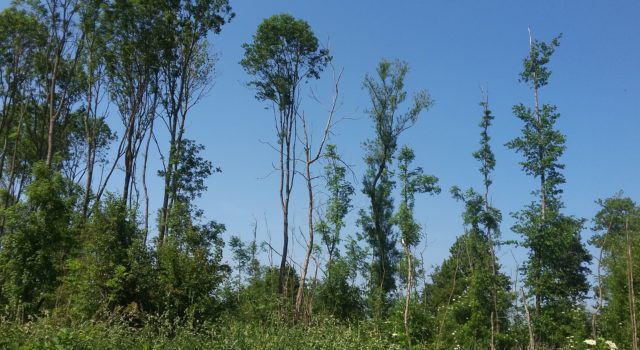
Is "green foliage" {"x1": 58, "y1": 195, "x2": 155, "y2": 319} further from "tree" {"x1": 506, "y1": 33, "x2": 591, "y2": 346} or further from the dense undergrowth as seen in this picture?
"tree" {"x1": 506, "y1": 33, "x2": 591, "y2": 346}

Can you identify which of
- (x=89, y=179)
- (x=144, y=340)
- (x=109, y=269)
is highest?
(x=89, y=179)

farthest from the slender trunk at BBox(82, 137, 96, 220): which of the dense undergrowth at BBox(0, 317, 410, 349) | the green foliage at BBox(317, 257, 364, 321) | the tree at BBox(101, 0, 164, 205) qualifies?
the dense undergrowth at BBox(0, 317, 410, 349)

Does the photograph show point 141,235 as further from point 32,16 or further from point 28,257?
point 32,16

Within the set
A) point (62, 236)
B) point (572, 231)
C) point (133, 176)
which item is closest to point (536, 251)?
point (572, 231)

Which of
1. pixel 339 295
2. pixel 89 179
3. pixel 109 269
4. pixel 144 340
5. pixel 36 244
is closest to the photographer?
pixel 144 340

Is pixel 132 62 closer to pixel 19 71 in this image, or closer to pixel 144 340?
pixel 19 71

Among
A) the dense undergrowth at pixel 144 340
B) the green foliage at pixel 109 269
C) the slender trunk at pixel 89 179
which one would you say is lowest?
the dense undergrowth at pixel 144 340

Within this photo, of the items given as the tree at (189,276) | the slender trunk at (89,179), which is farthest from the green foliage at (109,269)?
the slender trunk at (89,179)

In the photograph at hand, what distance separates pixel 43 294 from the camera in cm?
1247

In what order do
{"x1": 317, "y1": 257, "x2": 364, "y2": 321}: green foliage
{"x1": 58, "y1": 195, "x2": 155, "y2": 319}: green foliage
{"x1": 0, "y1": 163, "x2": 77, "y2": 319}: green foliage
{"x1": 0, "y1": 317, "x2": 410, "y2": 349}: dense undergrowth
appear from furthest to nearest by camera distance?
1. {"x1": 317, "y1": 257, "x2": 364, "y2": 321}: green foliage
2. {"x1": 0, "y1": 163, "x2": 77, "y2": 319}: green foliage
3. {"x1": 58, "y1": 195, "x2": 155, "y2": 319}: green foliage
4. {"x1": 0, "y1": 317, "x2": 410, "y2": 349}: dense undergrowth

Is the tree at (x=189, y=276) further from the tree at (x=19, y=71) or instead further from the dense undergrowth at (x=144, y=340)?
the tree at (x=19, y=71)

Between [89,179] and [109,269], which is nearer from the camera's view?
[109,269]

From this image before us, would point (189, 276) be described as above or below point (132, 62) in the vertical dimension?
below

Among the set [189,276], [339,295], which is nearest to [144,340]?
[189,276]
